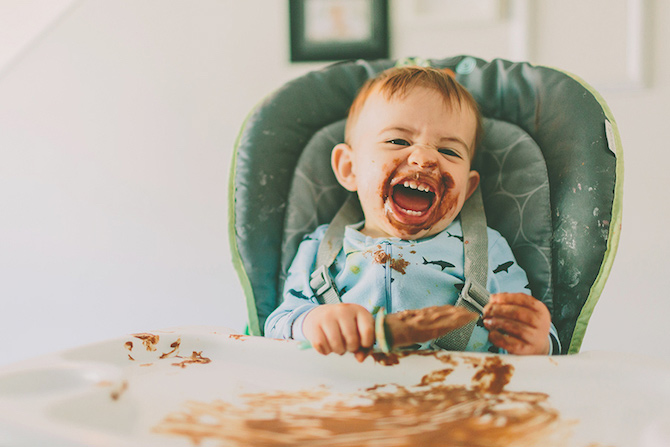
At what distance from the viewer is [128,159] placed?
1578 millimetres

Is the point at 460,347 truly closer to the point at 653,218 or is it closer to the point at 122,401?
the point at 122,401

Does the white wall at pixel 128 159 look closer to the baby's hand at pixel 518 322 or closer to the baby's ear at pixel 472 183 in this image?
the baby's ear at pixel 472 183

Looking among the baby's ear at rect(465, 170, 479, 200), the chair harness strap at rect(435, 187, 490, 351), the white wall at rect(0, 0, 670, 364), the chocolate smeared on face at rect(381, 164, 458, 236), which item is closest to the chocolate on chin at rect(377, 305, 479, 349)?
the chair harness strap at rect(435, 187, 490, 351)

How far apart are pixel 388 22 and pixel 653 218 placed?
0.88 metres

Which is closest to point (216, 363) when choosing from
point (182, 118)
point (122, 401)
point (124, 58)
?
point (122, 401)

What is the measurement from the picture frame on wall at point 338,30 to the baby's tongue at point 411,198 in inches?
26.7

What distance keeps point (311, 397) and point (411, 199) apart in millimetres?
441

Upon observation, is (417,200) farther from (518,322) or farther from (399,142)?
(518,322)

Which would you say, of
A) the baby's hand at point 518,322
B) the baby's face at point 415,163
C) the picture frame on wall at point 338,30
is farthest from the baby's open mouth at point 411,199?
the picture frame on wall at point 338,30

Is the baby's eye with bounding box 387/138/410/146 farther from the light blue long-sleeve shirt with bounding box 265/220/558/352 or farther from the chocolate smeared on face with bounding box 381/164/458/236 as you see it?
the light blue long-sleeve shirt with bounding box 265/220/558/352

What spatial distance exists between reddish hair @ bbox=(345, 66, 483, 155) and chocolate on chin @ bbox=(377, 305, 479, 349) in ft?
1.45

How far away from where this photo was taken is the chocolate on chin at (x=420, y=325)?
59cm

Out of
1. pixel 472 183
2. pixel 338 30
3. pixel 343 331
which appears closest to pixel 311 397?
pixel 343 331

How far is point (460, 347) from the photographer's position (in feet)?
2.54
